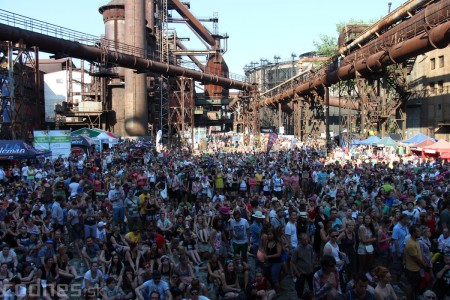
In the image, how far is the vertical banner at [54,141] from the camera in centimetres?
2000

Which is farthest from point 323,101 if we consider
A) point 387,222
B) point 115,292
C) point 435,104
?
point 115,292

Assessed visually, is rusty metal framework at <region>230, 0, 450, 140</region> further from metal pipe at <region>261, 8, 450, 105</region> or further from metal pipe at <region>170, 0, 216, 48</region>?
metal pipe at <region>170, 0, 216, 48</region>

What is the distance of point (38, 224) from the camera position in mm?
9961

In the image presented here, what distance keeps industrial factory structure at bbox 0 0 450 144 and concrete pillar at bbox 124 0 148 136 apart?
0.10 meters

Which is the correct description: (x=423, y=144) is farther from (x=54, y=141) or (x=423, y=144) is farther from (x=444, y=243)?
(x=54, y=141)

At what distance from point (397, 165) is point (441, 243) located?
10280 millimetres

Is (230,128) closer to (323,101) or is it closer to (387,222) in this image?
(323,101)

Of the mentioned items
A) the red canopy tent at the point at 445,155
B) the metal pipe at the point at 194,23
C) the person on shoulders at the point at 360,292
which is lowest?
the person on shoulders at the point at 360,292

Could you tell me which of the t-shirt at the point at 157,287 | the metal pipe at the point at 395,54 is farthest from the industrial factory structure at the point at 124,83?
the t-shirt at the point at 157,287

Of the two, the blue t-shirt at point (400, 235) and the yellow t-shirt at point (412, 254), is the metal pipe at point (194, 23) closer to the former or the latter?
the blue t-shirt at point (400, 235)

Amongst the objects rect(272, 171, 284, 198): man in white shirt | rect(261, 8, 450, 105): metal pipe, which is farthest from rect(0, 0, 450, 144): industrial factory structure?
rect(272, 171, 284, 198): man in white shirt

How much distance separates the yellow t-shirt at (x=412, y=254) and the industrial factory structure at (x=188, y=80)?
13882 millimetres

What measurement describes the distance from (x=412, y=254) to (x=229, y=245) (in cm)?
397

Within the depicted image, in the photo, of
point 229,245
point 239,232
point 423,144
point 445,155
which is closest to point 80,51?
point 423,144
